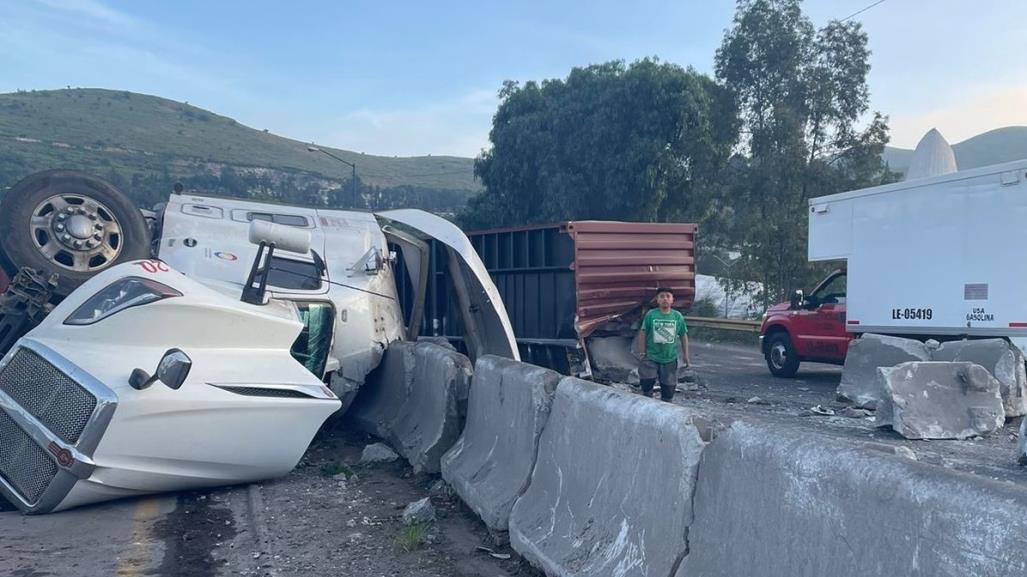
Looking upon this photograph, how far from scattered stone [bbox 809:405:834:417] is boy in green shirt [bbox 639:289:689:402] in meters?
2.75

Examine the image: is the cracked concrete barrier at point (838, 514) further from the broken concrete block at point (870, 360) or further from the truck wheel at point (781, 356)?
the truck wheel at point (781, 356)

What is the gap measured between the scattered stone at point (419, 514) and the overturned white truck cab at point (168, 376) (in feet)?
3.52

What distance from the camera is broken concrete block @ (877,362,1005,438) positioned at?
31.6 feet

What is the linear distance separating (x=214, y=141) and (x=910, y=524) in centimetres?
8867

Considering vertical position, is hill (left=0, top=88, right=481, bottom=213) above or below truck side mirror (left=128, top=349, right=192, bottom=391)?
above

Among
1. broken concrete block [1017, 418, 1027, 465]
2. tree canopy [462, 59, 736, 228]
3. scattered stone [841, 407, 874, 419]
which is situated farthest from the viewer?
tree canopy [462, 59, 736, 228]

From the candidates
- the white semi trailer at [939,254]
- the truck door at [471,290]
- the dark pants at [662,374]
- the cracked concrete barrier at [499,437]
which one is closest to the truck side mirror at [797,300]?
the white semi trailer at [939,254]

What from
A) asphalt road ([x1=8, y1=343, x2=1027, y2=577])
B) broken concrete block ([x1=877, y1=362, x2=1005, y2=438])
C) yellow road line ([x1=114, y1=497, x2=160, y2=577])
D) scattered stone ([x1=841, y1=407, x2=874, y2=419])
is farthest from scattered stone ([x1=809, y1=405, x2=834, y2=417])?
yellow road line ([x1=114, y1=497, x2=160, y2=577])

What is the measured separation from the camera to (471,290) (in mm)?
9664

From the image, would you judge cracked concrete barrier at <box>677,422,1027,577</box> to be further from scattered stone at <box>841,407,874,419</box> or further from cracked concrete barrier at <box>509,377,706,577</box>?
scattered stone at <box>841,407,874,419</box>

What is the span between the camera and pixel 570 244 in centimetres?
1215

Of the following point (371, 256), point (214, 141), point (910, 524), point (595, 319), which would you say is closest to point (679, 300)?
point (595, 319)

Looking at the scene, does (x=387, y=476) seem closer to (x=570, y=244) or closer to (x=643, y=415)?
(x=643, y=415)

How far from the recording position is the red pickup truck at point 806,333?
49.2 feet
